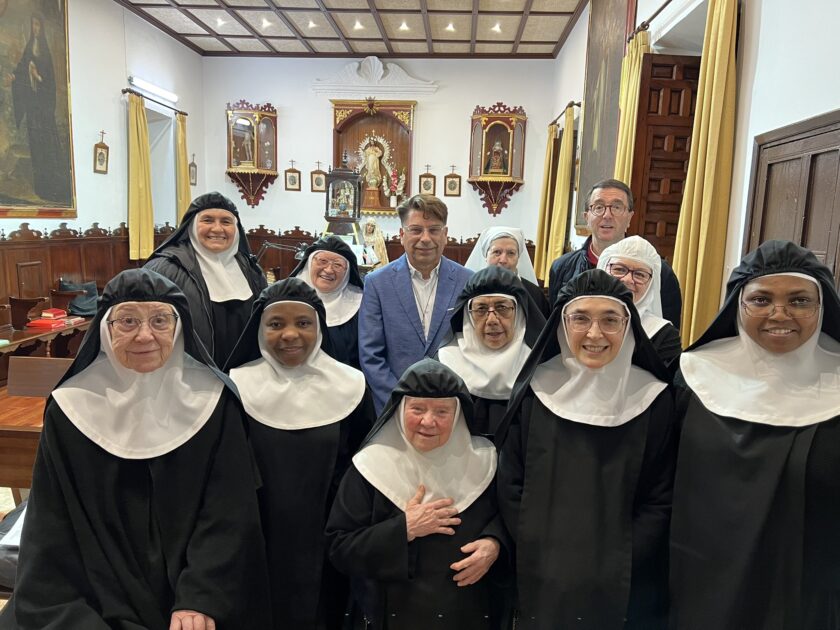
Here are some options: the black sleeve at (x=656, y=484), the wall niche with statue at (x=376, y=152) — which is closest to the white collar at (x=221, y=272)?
the black sleeve at (x=656, y=484)

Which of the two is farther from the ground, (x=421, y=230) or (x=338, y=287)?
(x=421, y=230)

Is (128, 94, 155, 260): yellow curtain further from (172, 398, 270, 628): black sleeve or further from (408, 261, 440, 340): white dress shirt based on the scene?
(172, 398, 270, 628): black sleeve

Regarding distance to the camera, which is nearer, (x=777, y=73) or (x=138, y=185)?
(x=777, y=73)

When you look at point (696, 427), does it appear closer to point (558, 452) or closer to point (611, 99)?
point (558, 452)

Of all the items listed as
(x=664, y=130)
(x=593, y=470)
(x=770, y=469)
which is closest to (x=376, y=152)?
(x=664, y=130)

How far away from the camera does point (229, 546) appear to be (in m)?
1.81

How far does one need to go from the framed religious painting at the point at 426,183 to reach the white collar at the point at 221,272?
8863mm

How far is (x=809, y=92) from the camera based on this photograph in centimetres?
306

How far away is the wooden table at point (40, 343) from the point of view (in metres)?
5.68

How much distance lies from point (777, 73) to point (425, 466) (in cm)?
337

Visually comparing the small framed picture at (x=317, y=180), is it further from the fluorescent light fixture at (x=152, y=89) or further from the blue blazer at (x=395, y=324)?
the blue blazer at (x=395, y=324)

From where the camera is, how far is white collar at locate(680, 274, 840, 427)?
1623 mm

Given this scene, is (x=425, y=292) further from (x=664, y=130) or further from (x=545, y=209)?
(x=545, y=209)

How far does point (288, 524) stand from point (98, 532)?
2.03 ft
